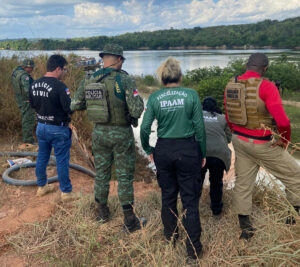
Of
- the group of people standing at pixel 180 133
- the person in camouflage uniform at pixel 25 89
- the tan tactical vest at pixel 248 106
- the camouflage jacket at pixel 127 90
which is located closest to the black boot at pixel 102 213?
the group of people standing at pixel 180 133

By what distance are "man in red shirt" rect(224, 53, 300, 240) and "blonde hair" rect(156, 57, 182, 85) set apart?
674 mm

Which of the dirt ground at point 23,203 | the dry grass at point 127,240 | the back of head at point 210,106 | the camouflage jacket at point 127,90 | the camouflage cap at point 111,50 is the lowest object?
the dirt ground at point 23,203

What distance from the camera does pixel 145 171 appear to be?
7074mm

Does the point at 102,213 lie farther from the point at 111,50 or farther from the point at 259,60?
the point at 259,60

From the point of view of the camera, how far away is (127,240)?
291 centimetres

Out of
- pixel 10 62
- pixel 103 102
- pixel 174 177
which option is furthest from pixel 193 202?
pixel 10 62

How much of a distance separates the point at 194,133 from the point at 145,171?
4634mm

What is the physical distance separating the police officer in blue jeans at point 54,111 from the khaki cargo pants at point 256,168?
2108mm

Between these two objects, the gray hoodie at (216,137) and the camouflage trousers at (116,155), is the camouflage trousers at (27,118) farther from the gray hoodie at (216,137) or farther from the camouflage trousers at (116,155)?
the gray hoodie at (216,137)

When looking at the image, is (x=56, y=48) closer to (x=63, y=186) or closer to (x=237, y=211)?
(x=63, y=186)

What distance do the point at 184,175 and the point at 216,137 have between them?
0.78 m

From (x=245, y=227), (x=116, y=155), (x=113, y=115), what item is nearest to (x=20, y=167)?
(x=116, y=155)

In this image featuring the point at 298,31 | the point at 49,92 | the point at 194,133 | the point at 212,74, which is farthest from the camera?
the point at 298,31

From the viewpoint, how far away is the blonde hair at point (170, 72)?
8.27 feet
